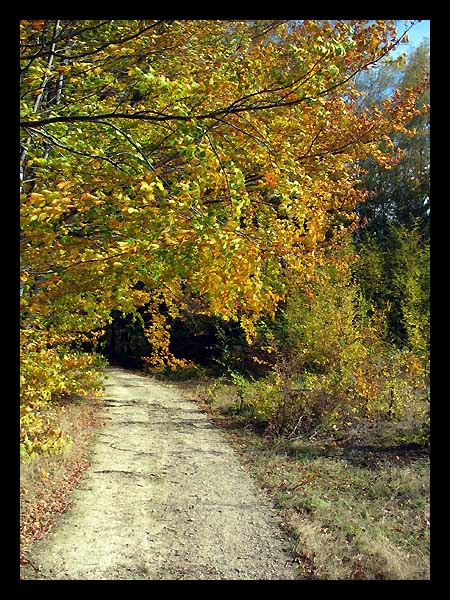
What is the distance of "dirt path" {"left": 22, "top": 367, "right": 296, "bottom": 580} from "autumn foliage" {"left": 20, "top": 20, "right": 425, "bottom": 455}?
103 centimetres

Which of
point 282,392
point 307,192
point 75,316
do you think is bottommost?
point 282,392

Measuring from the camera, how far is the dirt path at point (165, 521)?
4.39 metres

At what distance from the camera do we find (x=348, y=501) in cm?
572

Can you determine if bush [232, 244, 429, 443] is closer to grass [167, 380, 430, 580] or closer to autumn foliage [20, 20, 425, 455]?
grass [167, 380, 430, 580]

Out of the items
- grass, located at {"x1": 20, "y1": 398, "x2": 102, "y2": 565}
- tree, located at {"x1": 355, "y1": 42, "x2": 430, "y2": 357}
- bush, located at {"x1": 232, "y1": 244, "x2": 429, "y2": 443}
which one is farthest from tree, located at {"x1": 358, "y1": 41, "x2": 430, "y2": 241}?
grass, located at {"x1": 20, "y1": 398, "x2": 102, "y2": 565}

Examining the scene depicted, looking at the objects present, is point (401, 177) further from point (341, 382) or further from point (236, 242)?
point (236, 242)

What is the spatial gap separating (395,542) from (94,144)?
4.48 m

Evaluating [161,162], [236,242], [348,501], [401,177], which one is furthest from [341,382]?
[401,177]

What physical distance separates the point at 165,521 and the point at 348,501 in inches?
75.1

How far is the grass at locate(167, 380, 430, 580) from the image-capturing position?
4387 millimetres

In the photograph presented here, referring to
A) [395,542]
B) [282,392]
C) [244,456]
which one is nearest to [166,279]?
[395,542]
